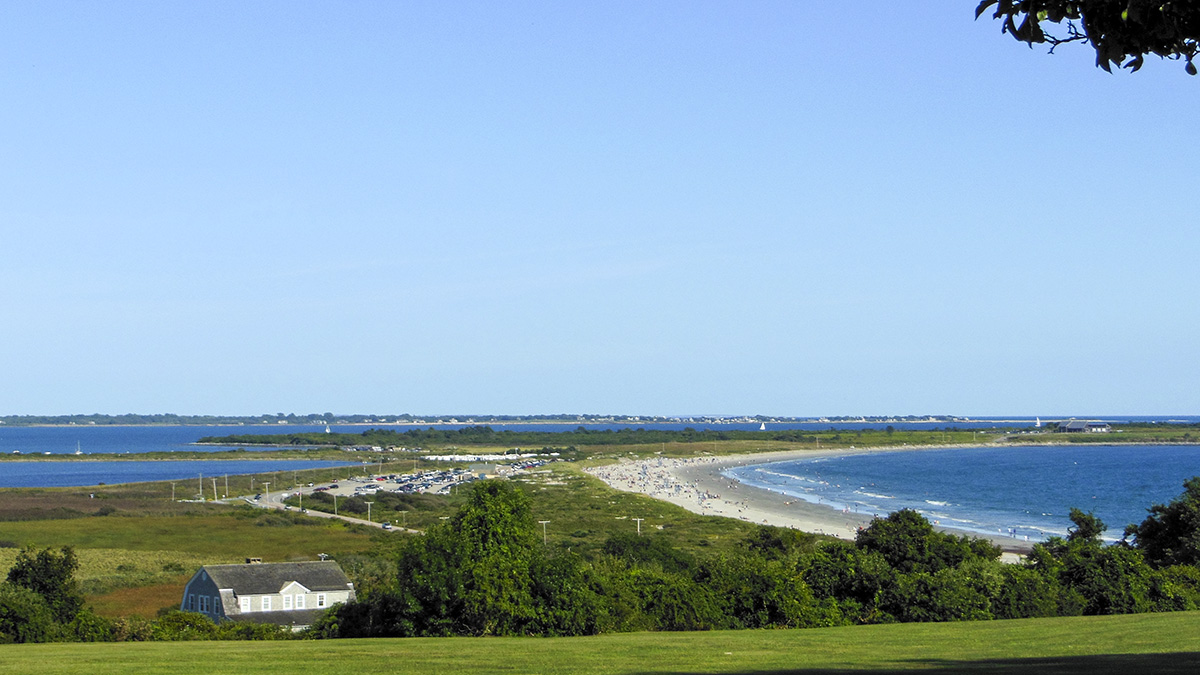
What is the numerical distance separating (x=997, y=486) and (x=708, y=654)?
127848 millimetres

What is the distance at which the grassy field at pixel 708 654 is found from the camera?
46.5 feet

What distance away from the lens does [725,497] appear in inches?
4756

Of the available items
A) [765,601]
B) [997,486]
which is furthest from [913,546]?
[997,486]

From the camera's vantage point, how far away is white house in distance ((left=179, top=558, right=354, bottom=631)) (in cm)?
4088

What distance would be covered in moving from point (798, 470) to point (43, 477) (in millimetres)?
121447

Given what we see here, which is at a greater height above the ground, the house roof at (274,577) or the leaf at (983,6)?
the leaf at (983,6)

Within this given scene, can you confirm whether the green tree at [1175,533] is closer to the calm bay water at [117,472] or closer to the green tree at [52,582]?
the green tree at [52,582]

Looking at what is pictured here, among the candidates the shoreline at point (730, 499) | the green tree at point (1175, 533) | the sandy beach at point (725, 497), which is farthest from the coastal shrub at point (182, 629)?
the sandy beach at point (725, 497)

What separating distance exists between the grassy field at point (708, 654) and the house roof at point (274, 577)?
21879 mm

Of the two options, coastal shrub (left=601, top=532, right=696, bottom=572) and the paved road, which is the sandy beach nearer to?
coastal shrub (left=601, top=532, right=696, bottom=572)

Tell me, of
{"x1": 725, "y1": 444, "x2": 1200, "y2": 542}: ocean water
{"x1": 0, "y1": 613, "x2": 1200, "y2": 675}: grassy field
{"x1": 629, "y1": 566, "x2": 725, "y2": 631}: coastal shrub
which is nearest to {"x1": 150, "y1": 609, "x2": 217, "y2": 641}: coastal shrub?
{"x1": 0, "y1": 613, "x2": 1200, "y2": 675}: grassy field

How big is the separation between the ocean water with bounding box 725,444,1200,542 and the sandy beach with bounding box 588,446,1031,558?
3.85 meters

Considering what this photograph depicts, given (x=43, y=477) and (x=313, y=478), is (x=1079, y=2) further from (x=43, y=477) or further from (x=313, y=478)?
(x=43, y=477)

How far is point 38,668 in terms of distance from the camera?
1491 cm
